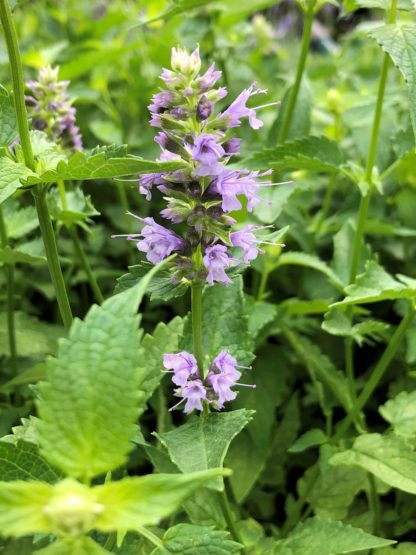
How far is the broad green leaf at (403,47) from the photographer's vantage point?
1.24 metres

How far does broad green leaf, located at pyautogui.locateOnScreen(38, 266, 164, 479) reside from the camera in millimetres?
857

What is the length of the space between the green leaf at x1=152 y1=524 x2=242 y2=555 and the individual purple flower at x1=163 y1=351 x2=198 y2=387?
8.7 inches

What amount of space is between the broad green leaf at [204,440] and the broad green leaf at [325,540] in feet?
1.03

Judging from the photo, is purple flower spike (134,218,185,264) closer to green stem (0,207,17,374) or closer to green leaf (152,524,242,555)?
green leaf (152,524,242,555)

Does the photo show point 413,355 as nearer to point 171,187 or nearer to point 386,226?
point 386,226

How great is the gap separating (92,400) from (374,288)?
2.43ft

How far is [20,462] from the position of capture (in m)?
1.08

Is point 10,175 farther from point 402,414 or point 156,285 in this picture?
point 402,414

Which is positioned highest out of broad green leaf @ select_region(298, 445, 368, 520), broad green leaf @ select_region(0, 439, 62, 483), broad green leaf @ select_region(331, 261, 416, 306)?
broad green leaf @ select_region(331, 261, 416, 306)

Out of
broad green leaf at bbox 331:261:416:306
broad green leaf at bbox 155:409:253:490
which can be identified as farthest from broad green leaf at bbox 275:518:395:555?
broad green leaf at bbox 331:261:416:306

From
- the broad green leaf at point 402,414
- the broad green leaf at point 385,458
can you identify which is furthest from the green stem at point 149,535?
the broad green leaf at point 402,414

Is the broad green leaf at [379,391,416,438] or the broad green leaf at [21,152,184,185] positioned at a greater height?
the broad green leaf at [21,152,184,185]

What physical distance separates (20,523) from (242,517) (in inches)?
34.9

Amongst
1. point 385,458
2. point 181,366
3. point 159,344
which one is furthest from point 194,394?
point 385,458
